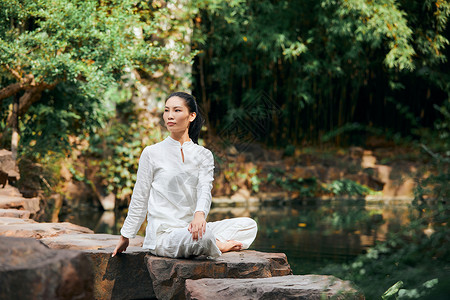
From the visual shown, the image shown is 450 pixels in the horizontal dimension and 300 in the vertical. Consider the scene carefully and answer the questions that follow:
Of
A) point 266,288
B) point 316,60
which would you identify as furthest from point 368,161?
point 266,288

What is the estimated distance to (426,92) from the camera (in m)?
15.3

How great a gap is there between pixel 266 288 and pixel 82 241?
65.5 inches

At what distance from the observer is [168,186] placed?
325 centimetres

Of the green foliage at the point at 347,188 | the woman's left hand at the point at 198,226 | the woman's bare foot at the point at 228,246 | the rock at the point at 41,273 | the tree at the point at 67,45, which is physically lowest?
the green foliage at the point at 347,188

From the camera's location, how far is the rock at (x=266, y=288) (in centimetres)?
242

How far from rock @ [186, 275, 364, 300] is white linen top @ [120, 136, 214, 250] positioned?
56 cm

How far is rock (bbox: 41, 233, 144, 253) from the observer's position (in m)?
3.52

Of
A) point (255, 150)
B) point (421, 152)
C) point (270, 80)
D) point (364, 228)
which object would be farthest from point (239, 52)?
point (421, 152)

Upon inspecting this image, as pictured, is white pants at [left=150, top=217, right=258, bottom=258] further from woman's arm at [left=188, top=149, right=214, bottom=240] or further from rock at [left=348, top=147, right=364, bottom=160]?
rock at [left=348, top=147, right=364, bottom=160]

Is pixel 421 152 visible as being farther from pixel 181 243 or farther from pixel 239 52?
pixel 239 52

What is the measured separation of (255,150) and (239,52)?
8.32 ft

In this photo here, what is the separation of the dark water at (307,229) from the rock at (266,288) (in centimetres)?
88

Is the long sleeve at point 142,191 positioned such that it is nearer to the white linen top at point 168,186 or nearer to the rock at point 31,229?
the white linen top at point 168,186

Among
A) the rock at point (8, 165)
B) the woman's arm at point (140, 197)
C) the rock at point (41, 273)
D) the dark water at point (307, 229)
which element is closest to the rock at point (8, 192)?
the rock at point (8, 165)
